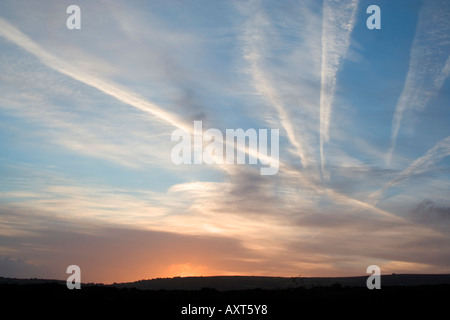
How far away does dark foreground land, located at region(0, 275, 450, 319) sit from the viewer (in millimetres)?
26922

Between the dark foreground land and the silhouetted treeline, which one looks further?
the silhouetted treeline

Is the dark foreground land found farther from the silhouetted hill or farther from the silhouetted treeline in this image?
the silhouetted hill

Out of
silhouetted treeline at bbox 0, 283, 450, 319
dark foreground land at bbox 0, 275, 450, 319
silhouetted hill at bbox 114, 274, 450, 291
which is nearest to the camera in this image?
dark foreground land at bbox 0, 275, 450, 319

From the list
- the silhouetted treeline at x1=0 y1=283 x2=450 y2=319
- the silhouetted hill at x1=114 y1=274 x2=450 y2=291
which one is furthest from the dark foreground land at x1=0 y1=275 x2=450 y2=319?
the silhouetted hill at x1=114 y1=274 x2=450 y2=291

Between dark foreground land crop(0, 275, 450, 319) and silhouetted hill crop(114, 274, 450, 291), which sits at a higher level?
dark foreground land crop(0, 275, 450, 319)

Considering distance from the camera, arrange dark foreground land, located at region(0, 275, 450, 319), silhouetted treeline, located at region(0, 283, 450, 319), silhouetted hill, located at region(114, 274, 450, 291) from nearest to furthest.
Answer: dark foreground land, located at region(0, 275, 450, 319)
silhouetted treeline, located at region(0, 283, 450, 319)
silhouetted hill, located at region(114, 274, 450, 291)
